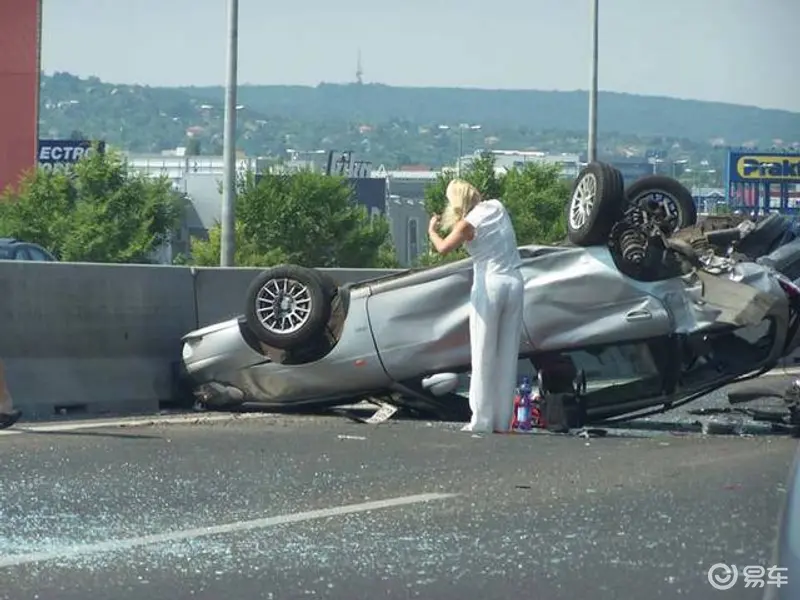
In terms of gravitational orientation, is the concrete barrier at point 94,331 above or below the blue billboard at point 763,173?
below

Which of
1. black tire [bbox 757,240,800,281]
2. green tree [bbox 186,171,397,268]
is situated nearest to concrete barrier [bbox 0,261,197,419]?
black tire [bbox 757,240,800,281]

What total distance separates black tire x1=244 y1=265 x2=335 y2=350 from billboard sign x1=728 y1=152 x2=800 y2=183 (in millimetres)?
77095

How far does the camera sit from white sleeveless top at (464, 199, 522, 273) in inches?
413

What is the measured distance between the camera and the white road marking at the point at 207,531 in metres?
6.12

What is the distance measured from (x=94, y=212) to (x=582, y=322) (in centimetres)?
3627

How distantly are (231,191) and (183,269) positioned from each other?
12.0m

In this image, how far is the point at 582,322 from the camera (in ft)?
35.0

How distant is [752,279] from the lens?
416 inches

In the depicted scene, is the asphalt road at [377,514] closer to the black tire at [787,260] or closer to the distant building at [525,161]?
the black tire at [787,260]

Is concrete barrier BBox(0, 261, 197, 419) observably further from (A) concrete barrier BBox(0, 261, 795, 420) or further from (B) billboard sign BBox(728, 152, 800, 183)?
(B) billboard sign BBox(728, 152, 800, 183)

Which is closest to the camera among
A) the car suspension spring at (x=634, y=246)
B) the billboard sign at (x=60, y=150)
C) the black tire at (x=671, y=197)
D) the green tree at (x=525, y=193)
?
the car suspension spring at (x=634, y=246)

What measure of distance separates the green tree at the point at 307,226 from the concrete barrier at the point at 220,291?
2759 centimetres

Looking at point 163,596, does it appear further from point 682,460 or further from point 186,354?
point 186,354

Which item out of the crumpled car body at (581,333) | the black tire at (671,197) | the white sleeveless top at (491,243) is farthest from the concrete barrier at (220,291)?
the black tire at (671,197)
